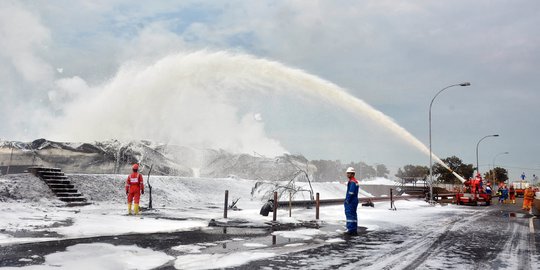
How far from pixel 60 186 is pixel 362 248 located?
1367cm

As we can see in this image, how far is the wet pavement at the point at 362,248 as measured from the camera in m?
6.12

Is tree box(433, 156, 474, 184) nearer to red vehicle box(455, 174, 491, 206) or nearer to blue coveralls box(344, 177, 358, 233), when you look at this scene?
red vehicle box(455, 174, 491, 206)

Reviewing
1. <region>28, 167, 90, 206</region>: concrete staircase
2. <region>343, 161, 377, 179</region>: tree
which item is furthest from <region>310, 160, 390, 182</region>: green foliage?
<region>28, 167, 90, 206</region>: concrete staircase

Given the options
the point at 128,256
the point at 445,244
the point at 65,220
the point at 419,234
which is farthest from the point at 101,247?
the point at 419,234

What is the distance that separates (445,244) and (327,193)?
22.0 meters

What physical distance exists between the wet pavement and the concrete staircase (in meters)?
8.53

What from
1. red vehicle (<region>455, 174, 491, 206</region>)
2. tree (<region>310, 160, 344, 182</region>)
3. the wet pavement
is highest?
tree (<region>310, 160, 344, 182</region>)

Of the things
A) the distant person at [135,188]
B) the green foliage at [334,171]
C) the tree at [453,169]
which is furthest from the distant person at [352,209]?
the tree at [453,169]

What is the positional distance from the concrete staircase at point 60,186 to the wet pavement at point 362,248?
336 inches

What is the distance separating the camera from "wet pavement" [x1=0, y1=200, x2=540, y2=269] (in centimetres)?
612

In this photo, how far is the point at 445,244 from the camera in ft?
27.8

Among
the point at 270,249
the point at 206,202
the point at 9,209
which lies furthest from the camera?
the point at 206,202

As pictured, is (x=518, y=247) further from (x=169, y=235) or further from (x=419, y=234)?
(x=169, y=235)

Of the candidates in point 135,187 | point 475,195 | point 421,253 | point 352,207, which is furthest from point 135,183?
point 475,195
